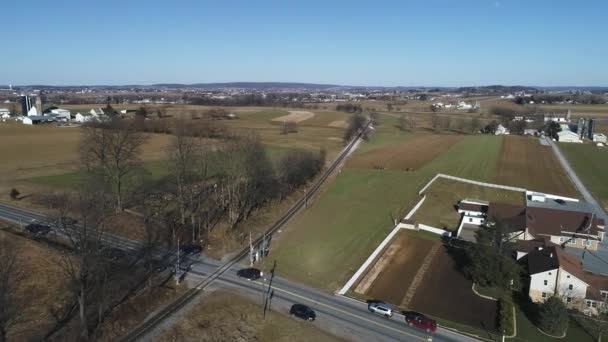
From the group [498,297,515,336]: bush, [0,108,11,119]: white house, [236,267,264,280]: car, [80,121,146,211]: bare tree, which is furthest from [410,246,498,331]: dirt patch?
[0,108,11,119]: white house

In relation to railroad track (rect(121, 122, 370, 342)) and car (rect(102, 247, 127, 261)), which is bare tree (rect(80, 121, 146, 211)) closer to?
car (rect(102, 247, 127, 261))

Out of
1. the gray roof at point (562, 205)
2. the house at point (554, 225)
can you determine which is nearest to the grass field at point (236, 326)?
the house at point (554, 225)

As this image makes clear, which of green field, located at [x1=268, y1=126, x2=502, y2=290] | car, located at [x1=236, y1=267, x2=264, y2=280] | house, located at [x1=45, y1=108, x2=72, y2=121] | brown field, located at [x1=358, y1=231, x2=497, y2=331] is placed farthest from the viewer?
house, located at [x1=45, y1=108, x2=72, y2=121]

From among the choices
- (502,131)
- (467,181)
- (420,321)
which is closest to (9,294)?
(420,321)

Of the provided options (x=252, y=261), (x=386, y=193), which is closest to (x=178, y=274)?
(x=252, y=261)

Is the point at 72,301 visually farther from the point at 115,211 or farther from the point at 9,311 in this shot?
the point at 115,211

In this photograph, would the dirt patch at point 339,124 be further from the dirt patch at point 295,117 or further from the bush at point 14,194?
the bush at point 14,194
